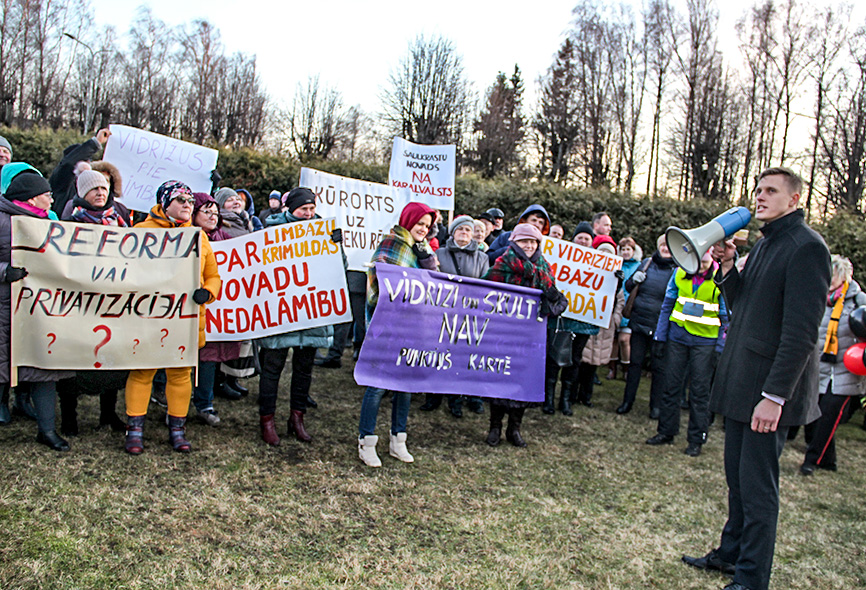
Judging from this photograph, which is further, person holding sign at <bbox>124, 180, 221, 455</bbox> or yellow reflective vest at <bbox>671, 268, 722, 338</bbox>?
yellow reflective vest at <bbox>671, 268, 722, 338</bbox>

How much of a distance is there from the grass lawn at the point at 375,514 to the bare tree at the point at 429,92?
28196 millimetres

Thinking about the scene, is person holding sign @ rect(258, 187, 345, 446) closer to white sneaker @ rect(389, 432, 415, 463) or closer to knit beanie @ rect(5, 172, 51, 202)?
white sneaker @ rect(389, 432, 415, 463)

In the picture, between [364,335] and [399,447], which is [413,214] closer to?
[364,335]

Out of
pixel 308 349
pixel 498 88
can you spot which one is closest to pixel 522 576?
pixel 308 349

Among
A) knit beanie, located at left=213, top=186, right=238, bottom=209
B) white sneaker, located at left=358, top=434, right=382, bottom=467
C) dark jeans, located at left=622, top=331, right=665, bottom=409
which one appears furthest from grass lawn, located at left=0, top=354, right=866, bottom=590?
knit beanie, located at left=213, top=186, right=238, bottom=209

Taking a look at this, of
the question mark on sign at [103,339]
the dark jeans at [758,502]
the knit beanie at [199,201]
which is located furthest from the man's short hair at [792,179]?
→ the question mark on sign at [103,339]

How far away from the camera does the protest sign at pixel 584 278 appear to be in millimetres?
6957

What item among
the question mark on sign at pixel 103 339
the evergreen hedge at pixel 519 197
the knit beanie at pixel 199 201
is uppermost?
the evergreen hedge at pixel 519 197

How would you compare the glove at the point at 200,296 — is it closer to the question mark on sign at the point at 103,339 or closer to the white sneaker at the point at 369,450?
the question mark on sign at the point at 103,339

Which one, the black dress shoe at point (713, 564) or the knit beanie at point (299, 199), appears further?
the knit beanie at point (299, 199)

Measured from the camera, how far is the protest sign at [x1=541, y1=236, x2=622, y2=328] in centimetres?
696

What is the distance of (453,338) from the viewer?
507 centimetres

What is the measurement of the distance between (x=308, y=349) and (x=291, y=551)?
6.43 feet

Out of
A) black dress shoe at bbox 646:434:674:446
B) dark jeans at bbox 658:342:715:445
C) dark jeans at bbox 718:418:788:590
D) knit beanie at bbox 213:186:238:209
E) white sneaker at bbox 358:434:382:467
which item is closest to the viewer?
dark jeans at bbox 718:418:788:590
